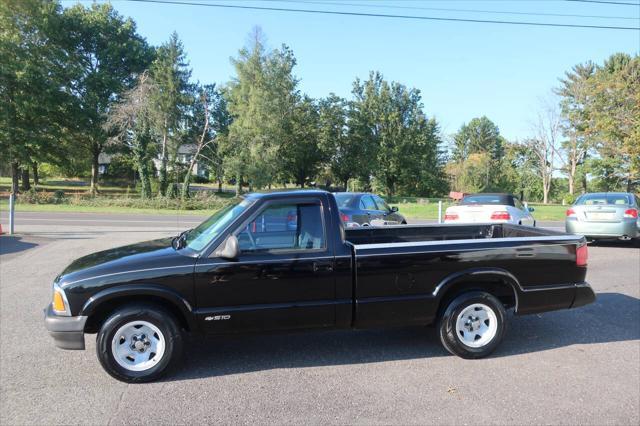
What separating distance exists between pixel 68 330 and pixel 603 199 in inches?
512

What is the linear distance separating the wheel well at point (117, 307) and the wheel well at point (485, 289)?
→ 2.55 metres

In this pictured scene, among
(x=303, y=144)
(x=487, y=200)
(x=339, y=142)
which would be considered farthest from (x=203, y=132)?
(x=487, y=200)

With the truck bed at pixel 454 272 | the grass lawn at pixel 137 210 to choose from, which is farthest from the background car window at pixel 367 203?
the grass lawn at pixel 137 210

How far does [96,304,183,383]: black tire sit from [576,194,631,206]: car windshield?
1175 cm

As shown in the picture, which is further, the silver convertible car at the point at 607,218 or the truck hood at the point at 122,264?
the silver convertible car at the point at 607,218

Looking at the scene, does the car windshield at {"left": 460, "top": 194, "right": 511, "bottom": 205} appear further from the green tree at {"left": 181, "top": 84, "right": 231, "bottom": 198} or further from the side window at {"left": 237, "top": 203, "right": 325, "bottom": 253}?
the green tree at {"left": 181, "top": 84, "right": 231, "bottom": 198}

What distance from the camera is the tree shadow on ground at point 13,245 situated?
34.0 ft

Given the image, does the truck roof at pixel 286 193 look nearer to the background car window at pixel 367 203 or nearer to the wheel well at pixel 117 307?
the wheel well at pixel 117 307

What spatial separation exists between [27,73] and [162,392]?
131ft

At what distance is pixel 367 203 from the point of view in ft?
39.2

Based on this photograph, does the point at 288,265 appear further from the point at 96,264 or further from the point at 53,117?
the point at 53,117

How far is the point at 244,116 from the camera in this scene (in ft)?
144

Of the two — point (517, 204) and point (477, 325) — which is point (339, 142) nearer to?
point (517, 204)

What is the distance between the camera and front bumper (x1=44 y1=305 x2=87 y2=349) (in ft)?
12.1
